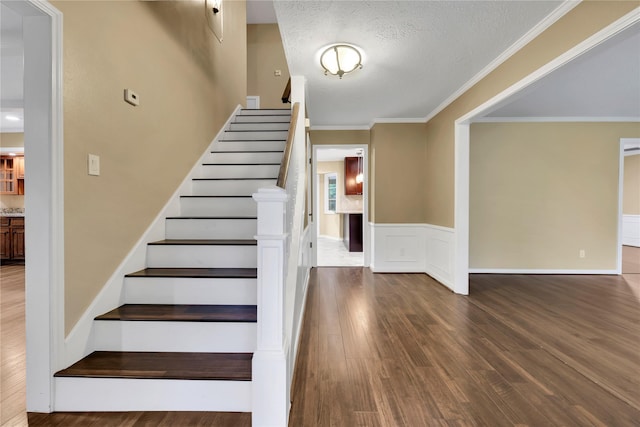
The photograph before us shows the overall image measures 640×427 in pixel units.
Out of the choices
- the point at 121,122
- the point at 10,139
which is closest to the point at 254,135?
the point at 121,122

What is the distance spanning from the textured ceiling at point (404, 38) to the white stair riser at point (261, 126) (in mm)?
581

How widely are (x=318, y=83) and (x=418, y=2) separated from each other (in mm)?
1503

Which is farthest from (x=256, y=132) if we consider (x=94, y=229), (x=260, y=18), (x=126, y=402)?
(x=260, y=18)

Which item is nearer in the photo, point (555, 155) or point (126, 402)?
point (126, 402)

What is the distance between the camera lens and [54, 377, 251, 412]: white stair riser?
1.47 m

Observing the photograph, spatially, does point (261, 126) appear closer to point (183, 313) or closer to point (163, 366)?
point (183, 313)

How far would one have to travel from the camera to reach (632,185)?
759 cm

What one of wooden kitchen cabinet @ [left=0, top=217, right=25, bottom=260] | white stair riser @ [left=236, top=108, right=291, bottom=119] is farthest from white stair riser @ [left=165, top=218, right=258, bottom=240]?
wooden kitchen cabinet @ [left=0, top=217, right=25, bottom=260]

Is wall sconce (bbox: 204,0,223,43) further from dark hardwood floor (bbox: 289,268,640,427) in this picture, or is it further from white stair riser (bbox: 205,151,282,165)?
dark hardwood floor (bbox: 289,268,640,427)

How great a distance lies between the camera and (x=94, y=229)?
1742 millimetres

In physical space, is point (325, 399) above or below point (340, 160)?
below

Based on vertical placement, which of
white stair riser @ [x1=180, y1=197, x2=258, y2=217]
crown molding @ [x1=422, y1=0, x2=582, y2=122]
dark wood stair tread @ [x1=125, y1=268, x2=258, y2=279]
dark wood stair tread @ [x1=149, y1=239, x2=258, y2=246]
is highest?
crown molding @ [x1=422, y1=0, x2=582, y2=122]

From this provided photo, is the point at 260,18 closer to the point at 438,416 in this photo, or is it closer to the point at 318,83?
the point at 318,83

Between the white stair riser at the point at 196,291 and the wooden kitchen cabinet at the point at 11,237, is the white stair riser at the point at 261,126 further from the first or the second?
the wooden kitchen cabinet at the point at 11,237
